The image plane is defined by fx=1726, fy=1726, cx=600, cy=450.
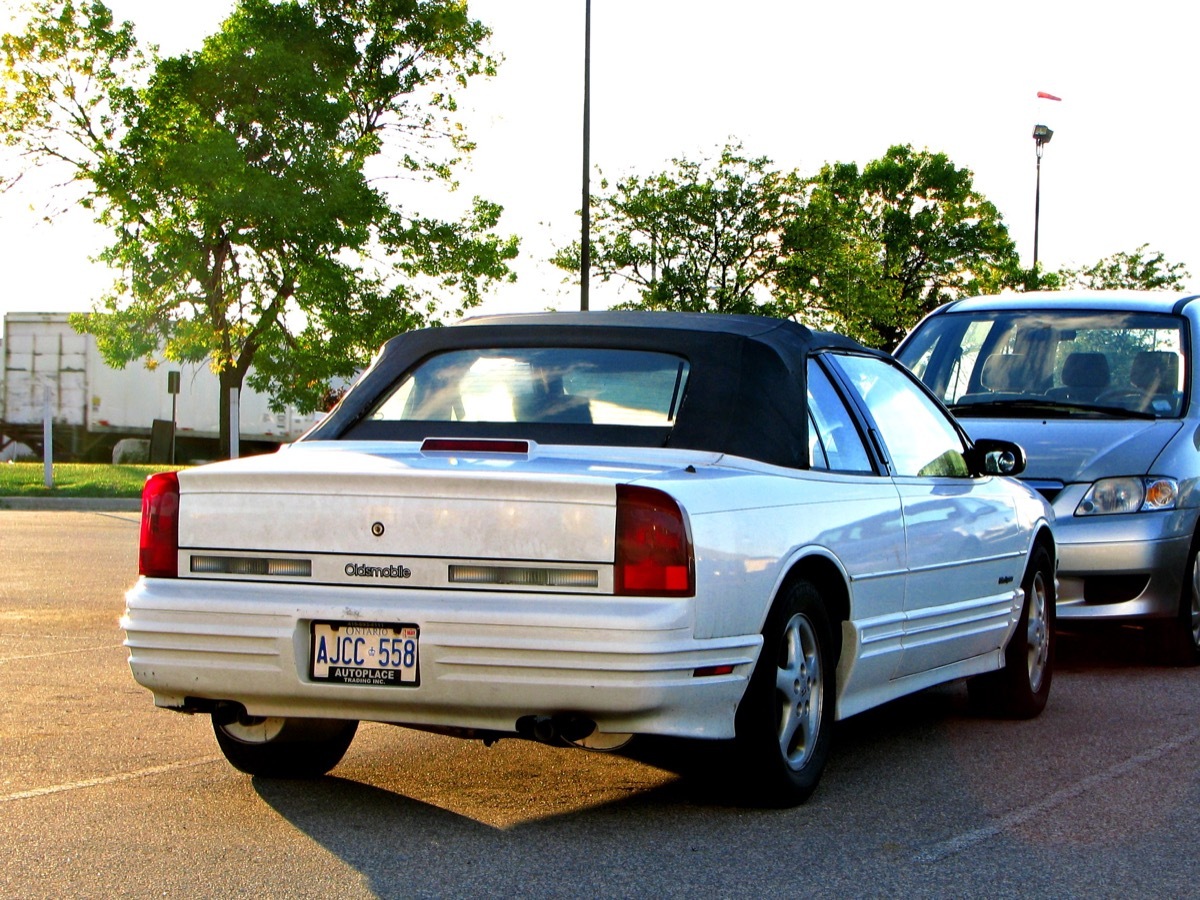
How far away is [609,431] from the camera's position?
5566 mm

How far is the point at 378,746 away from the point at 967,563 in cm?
238

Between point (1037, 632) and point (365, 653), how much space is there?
12.5 feet

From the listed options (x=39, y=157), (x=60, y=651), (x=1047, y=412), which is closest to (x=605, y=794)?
(x=60, y=651)

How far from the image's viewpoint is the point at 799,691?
5438 millimetres

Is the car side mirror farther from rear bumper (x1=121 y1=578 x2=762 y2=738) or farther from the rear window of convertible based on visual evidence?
rear bumper (x1=121 y1=578 x2=762 y2=738)

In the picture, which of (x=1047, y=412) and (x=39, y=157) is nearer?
(x=1047, y=412)

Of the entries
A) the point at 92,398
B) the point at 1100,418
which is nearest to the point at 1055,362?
the point at 1100,418

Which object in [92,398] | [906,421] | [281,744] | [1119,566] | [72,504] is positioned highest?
[92,398]

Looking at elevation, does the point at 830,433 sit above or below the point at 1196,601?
above

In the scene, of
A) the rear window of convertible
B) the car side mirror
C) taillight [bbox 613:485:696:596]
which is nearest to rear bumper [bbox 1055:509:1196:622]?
the car side mirror

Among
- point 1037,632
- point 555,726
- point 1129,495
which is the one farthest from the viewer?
point 1129,495

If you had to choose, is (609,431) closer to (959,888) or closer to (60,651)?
(959,888)

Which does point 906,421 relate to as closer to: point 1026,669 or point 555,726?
point 1026,669

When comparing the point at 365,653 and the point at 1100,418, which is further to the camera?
the point at 1100,418
